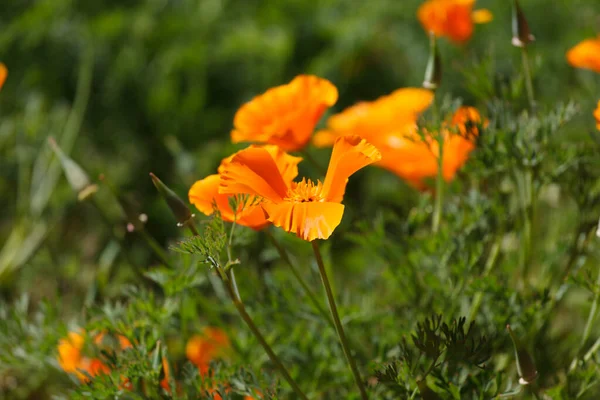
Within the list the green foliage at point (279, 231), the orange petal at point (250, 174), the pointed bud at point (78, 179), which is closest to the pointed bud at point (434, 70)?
the green foliage at point (279, 231)

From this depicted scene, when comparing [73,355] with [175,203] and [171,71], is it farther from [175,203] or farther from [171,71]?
[171,71]

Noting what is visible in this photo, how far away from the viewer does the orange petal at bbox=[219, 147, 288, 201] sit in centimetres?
58

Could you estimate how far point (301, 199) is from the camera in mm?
628

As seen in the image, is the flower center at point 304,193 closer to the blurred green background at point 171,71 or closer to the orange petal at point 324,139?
the orange petal at point 324,139

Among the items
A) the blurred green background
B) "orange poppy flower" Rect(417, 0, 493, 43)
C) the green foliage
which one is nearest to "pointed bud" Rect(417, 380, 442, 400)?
the green foliage

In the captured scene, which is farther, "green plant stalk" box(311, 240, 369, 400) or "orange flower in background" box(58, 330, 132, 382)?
"orange flower in background" box(58, 330, 132, 382)

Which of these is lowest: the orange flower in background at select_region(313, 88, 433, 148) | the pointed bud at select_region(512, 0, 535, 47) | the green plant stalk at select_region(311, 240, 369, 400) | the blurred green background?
the blurred green background

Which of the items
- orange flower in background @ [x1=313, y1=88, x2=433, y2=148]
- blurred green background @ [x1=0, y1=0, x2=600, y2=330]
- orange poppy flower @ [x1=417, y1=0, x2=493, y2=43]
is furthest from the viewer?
blurred green background @ [x1=0, y1=0, x2=600, y2=330]

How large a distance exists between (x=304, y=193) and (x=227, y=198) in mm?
76

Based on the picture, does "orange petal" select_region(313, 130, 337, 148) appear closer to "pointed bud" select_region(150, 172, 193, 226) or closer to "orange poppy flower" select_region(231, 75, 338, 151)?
"orange poppy flower" select_region(231, 75, 338, 151)

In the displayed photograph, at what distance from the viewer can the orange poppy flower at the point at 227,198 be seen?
631 mm

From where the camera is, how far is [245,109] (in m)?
0.81

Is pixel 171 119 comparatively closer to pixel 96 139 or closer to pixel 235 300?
pixel 96 139

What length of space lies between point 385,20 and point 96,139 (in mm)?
942
